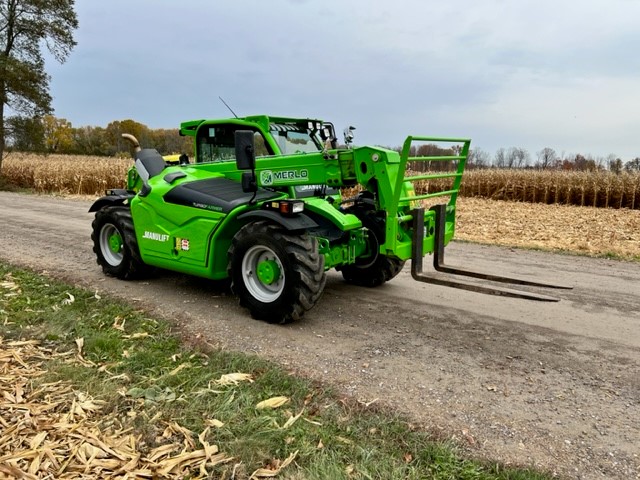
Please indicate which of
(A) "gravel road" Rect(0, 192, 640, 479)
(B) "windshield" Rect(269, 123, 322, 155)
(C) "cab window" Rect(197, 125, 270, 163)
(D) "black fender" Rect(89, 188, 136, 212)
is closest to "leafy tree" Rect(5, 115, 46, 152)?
(A) "gravel road" Rect(0, 192, 640, 479)

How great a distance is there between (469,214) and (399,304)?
437 inches

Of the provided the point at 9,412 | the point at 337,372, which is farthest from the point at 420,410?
the point at 9,412

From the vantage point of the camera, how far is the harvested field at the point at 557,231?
33.9 ft

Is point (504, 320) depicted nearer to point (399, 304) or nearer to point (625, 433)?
point (399, 304)

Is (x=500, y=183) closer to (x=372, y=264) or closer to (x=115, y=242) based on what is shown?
(x=372, y=264)

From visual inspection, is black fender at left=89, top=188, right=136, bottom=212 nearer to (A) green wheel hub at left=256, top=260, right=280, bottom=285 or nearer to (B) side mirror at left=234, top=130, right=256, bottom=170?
(B) side mirror at left=234, top=130, right=256, bottom=170

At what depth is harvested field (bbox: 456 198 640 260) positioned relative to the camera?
10344 millimetres

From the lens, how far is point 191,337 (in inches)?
195

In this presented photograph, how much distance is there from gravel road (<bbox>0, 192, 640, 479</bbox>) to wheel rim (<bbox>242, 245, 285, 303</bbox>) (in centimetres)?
31

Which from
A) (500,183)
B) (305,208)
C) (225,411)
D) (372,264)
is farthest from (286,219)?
(500,183)

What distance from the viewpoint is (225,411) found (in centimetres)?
356

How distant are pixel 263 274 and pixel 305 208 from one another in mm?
838

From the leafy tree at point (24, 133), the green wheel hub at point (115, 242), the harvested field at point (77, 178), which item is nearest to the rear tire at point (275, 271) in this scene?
the green wheel hub at point (115, 242)

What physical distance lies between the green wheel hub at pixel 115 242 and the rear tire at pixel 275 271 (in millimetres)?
2295
